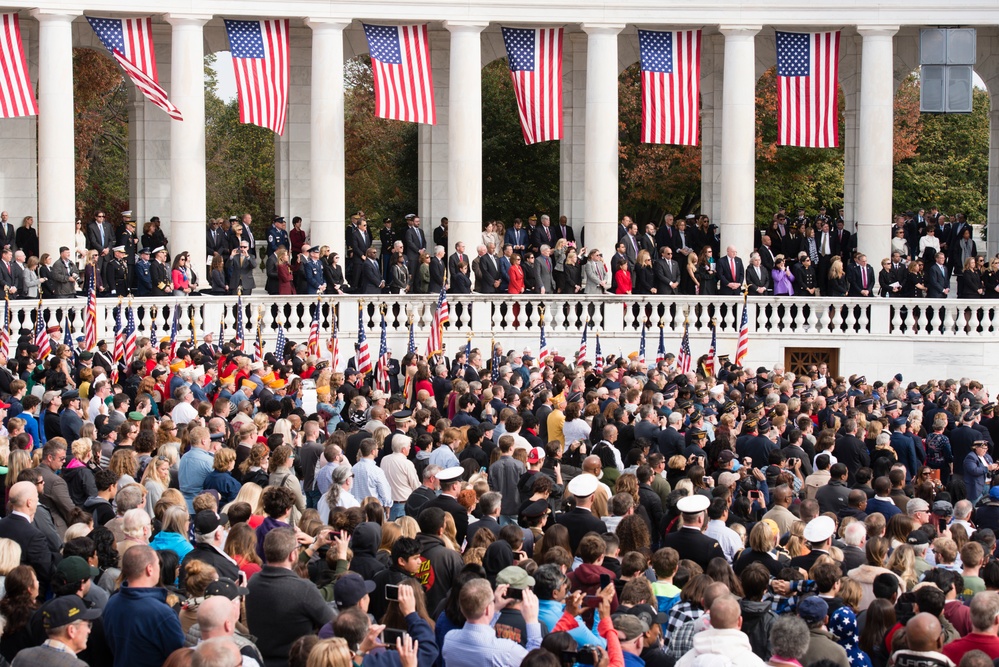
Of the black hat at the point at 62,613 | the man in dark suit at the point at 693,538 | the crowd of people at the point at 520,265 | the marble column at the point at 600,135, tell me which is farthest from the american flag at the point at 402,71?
the black hat at the point at 62,613

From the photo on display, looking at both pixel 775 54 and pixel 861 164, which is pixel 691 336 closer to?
pixel 861 164

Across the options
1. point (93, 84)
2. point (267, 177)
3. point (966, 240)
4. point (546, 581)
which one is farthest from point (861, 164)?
point (267, 177)

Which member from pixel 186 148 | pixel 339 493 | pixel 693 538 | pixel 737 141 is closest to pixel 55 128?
pixel 186 148

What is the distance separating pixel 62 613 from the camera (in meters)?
14.6

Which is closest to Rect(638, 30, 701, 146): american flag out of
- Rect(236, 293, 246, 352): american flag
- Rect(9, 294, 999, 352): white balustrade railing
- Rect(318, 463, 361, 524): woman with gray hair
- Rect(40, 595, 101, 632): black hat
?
Rect(9, 294, 999, 352): white balustrade railing

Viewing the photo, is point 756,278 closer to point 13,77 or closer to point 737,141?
point 737,141

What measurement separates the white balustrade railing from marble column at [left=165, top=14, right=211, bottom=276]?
4.03 metres

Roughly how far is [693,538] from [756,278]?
107 ft

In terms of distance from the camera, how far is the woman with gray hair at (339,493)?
2097 cm

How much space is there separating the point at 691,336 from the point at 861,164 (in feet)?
31.1

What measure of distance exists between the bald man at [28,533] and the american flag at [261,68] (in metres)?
34.7

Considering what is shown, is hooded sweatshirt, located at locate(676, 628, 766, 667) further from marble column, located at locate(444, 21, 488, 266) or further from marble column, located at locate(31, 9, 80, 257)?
marble column, located at locate(444, 21, 488, 266)

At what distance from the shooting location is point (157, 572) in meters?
15.7

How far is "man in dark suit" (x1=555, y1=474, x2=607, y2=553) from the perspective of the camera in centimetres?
2036
